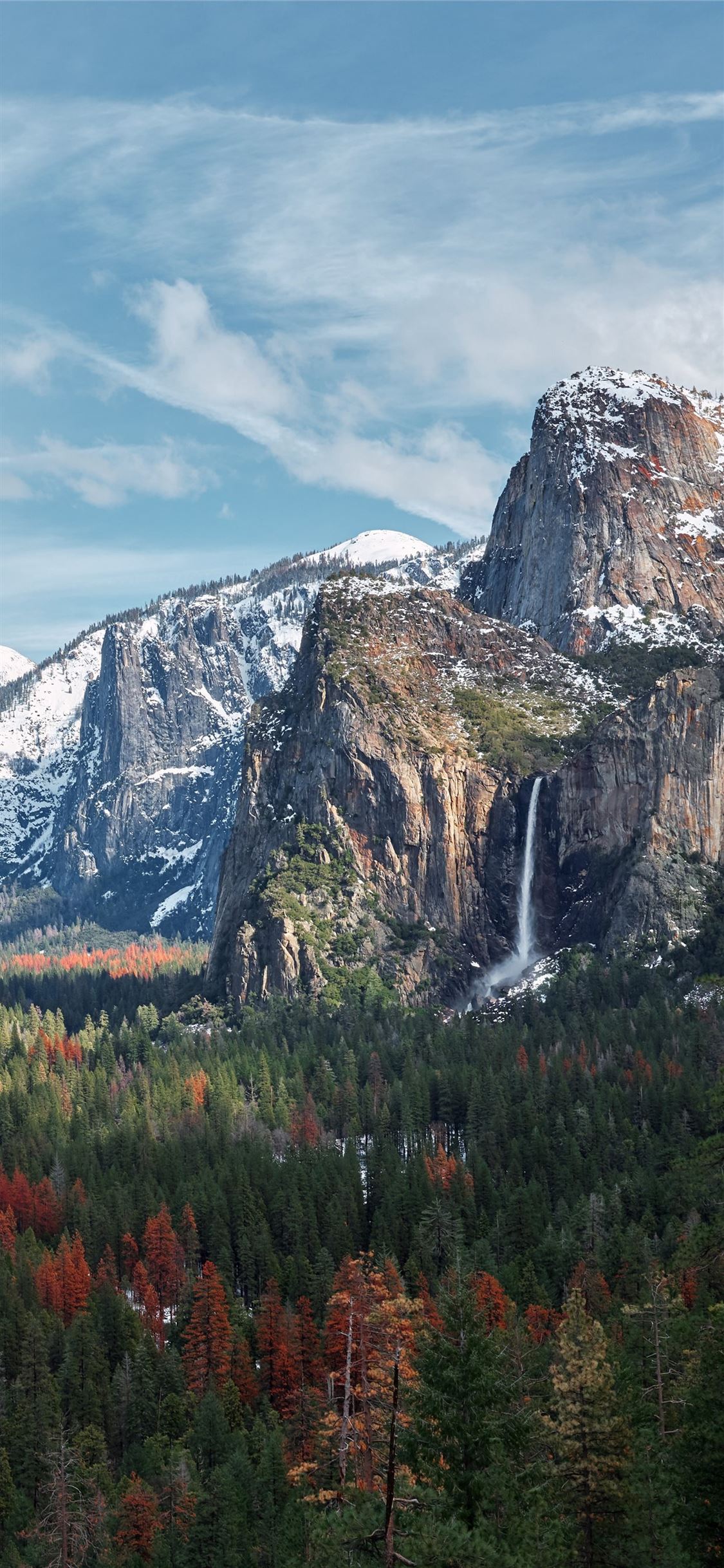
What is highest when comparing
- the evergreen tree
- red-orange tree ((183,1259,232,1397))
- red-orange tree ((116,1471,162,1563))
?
the evergreen tree

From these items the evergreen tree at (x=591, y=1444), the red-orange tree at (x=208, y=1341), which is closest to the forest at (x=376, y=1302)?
the evergreen tree at (x=591, y=1444)

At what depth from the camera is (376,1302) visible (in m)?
65.7

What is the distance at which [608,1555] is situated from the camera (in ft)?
172

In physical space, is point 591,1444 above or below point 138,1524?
above

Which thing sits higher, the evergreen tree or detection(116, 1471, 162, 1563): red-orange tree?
the evergreen tree

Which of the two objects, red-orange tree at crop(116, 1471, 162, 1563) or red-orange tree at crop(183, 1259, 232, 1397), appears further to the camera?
red-orange tree at crop(183, 1259, 232, 1397)

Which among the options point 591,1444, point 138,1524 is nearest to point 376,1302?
point 591,1444

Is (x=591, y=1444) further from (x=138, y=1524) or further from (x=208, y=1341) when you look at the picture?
(x=208, y=1341)

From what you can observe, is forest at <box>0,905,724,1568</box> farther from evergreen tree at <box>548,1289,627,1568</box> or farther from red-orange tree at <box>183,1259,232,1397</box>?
red-orange tree at <box>183,1259,232,1397</box>

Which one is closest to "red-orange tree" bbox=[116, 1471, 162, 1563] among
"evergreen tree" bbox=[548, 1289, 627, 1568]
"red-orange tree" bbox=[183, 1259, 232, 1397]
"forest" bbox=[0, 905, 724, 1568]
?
"forest" bbox=[0, 905, 724, 1568]

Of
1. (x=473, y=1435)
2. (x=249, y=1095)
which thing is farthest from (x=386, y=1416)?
(x=249, y=1095)

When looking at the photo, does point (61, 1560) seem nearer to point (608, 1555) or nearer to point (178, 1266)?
point (608, 1555)

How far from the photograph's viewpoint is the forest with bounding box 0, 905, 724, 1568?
45906 mm

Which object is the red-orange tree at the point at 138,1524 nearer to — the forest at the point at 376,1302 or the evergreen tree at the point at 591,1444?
the forest at the point at 376,1302
